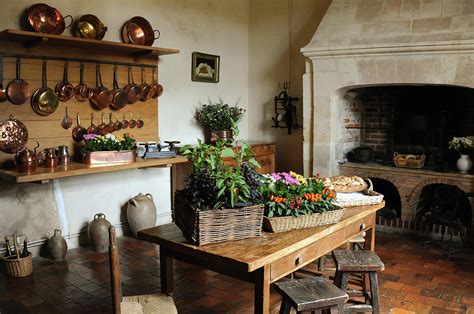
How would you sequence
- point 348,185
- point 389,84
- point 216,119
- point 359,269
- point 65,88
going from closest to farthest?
1. point 359,269
2. point 348,185
3. point 65,88
4. point 389,84
5. point 216,119

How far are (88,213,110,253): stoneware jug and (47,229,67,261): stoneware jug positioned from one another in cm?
31

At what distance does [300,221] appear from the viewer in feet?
8.74

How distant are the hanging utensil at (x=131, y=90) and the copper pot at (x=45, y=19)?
3.04 feet

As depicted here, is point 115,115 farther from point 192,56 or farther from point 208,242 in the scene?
point 208,242

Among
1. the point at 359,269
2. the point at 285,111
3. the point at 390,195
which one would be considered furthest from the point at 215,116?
the point at 359,269

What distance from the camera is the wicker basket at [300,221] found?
2.60m

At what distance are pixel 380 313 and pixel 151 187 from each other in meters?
3.18

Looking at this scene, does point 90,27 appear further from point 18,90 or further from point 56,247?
point 56,247

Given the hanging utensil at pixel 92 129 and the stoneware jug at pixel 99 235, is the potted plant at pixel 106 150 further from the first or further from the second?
the stoneware jug at pixel 99 235

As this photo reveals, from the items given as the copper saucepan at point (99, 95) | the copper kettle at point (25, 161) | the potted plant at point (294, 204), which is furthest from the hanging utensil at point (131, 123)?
the potted plant at point (294, 204)

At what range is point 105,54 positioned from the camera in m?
4.95

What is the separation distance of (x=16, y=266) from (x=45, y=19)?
228cm

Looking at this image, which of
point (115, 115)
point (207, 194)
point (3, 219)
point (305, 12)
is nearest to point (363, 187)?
point (207, 194)

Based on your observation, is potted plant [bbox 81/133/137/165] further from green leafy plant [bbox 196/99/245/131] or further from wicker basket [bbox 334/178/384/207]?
wicker basket [bbox 334/178/384/207]
